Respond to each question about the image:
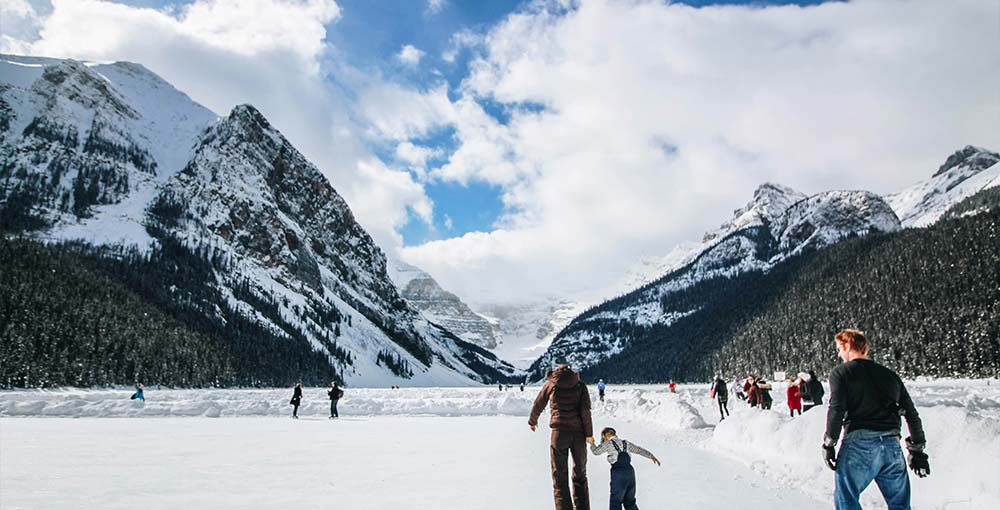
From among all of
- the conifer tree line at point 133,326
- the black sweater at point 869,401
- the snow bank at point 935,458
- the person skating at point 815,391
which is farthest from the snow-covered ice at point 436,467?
the conifer tree line at point 133,326

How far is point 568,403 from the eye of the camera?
848 centimetres

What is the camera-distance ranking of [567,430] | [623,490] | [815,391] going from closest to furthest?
[623,490], [567,430], [815,391]

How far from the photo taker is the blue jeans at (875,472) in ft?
18.5

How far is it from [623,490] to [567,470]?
84 cm

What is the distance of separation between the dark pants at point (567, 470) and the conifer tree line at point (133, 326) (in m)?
84.4

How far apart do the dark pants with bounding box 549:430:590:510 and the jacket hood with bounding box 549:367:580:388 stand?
65cm

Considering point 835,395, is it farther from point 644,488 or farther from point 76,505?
point 76,505

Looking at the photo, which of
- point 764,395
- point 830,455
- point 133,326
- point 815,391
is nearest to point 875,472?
point 830,455

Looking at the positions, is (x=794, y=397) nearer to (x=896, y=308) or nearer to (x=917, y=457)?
(x=917, y=457)

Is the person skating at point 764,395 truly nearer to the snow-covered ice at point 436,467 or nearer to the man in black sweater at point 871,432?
the snow-covered ice at point 436,467

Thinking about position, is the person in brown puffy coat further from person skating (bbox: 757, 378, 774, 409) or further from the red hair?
person skating (bbox: 757, 378, 774, 409)

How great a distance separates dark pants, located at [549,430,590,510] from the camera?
316 inches

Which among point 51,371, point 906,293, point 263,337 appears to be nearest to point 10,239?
point 51,371

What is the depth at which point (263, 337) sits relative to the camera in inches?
5669
